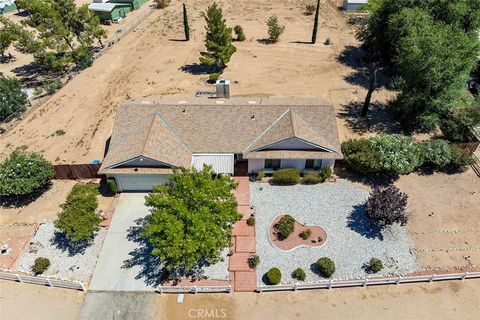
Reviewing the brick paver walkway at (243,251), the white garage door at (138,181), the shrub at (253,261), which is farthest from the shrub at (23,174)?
the shrub at (253,261)

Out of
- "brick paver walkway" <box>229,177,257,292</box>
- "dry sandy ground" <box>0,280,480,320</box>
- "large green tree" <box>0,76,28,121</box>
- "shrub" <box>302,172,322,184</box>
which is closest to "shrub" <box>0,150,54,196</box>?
"dry sandy ground" <box>0,280,480,320</box>

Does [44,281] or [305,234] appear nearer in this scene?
[44,281]

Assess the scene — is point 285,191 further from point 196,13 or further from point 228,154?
point 196,13

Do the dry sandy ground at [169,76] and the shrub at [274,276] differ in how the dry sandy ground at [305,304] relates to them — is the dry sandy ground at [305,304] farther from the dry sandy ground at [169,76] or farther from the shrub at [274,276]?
the dry sandy ground at [169,76]

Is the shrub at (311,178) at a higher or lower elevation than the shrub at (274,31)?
lower

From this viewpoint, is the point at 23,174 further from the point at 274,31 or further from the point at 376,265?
the point at 274,31

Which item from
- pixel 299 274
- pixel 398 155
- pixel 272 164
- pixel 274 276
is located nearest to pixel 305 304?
pixel 299 274

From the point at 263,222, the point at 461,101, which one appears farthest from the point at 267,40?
the point at 263,222
